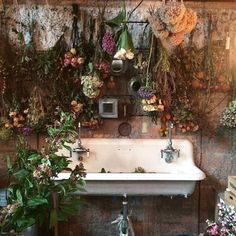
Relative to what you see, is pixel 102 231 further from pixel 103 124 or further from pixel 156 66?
pixel 156 66

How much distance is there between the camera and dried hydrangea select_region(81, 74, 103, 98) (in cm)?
298

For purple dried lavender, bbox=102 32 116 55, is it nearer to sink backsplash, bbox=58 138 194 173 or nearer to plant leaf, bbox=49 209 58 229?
sink backsplash, bbox=58 138 194 173

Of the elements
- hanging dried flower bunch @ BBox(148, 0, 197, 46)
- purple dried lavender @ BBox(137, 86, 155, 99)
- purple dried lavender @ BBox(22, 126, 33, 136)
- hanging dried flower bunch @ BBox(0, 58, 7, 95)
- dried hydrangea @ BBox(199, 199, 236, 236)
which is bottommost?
dried hydrangea @ BBox(199, 199, 236, 236)

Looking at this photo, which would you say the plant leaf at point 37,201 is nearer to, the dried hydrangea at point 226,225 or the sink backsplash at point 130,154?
the dried hydrangea at point 226,225

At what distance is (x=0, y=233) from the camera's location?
176cm

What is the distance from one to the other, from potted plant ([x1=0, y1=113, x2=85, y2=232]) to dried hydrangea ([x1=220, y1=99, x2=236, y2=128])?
1727mm

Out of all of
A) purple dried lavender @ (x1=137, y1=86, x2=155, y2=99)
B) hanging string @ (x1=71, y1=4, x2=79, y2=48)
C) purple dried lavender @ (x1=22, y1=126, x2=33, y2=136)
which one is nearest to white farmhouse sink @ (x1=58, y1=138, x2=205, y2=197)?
purple dried lavender @ (x1=22, y1=126, x2=33, y2=136)

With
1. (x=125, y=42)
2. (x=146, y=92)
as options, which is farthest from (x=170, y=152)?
(x=125, y=42)

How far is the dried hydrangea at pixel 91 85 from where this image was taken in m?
2.98

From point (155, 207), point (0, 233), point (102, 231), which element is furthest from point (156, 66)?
point (0, 233)

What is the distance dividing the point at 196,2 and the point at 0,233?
2.54 m

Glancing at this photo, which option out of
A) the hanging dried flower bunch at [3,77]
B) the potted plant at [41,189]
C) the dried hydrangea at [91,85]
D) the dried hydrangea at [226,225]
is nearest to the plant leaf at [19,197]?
the potted plant at [41,189]

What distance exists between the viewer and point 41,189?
1854mm

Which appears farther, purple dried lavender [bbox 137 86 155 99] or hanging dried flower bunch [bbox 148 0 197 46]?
purple dried lavender [bbox 137 86 155 99]
